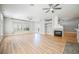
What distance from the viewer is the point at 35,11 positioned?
233 cm

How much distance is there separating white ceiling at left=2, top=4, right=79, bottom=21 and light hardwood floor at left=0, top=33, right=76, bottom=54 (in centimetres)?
39

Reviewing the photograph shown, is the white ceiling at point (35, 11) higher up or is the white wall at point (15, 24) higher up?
the white ceiling at point (35, 11)

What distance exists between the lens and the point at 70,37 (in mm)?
2297

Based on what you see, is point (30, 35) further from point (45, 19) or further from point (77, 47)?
point (77, 47)

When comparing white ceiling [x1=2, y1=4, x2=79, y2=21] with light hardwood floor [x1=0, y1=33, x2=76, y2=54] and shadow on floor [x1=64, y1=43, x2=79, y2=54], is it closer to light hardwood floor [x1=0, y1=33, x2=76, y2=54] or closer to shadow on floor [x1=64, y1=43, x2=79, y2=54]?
light hardwood floor [x1=0, y1=33, x2=76, y2=54]

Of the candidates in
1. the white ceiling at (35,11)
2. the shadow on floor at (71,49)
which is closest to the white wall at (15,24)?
the white ceiling at (35,11)

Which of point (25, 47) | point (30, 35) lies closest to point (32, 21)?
point (30, 35)

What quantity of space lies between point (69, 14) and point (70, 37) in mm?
449

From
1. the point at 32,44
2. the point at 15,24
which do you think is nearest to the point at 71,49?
the point at 32,44

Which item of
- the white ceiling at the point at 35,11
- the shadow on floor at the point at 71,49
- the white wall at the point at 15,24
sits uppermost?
the white ceiling at the point at 35,11

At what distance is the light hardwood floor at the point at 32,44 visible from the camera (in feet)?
7.47

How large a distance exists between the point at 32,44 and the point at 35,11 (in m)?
0.66

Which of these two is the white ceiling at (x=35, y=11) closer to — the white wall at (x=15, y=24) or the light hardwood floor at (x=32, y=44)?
the white wall at (x=15, y=24)

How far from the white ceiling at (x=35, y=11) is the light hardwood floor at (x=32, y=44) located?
385 millimetres
